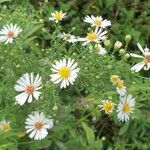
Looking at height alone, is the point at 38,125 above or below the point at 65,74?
below

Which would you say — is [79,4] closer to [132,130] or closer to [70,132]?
[132,130]

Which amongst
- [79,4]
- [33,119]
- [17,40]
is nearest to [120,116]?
[33,119]

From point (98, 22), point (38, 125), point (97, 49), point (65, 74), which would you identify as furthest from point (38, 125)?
point (98, 22)

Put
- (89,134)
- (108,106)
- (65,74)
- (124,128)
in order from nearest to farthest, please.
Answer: (65,74) < (108,106) < (89,134) < (124,128)

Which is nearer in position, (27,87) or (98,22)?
(27,87)

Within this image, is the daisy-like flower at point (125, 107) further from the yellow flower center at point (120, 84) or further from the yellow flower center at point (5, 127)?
the yellow flower center at point (5, 127)

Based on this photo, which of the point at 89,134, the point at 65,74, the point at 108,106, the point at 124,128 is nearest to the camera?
the point at 65,74

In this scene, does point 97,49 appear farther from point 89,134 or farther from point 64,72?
point 89,134
